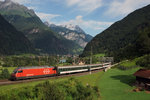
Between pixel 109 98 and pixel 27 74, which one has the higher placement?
pixel 27 74

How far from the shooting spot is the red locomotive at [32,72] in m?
36.8

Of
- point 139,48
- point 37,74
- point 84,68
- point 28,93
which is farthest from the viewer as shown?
point 139,48

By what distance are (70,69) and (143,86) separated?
27.1 meters

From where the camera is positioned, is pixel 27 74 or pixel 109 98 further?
pixel 27 74

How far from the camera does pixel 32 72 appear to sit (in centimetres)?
4075

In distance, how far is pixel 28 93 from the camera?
17.7 meters

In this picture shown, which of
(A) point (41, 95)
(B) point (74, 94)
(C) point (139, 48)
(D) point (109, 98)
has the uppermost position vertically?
(C) point (139, 48)

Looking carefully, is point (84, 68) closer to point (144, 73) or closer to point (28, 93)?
point (144, 73)

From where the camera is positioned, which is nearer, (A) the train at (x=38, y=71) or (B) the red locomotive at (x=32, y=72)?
(B) the red locomotive at (x=32, y=72)

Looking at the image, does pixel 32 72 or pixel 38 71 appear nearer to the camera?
pixel 32 72

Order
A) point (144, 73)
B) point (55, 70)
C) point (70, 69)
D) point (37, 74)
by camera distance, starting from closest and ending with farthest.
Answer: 1. point (144, 73)
2. point (37, 74)
3. point (55, 70)
4. point (70, 69)

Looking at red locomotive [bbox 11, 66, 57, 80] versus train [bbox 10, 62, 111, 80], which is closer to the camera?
red locomotive [bbox 11, 66, 57, 80]

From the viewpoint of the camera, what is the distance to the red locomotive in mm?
36772

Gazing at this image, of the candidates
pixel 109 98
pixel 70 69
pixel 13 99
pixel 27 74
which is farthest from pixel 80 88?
pixel 70 69
